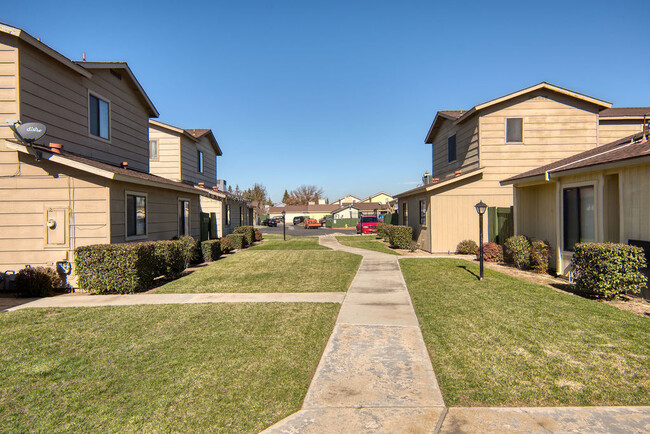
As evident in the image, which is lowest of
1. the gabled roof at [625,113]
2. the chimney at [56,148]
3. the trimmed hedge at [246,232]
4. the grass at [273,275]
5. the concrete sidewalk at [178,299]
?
the concrete sidewalk at [178,299]

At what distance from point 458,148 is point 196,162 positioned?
15172 millimetres

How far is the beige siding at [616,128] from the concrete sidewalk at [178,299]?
16.0 metres

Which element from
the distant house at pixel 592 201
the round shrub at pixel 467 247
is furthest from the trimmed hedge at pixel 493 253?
the round shrub at pixel 467 247

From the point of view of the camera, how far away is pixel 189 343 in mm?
5434

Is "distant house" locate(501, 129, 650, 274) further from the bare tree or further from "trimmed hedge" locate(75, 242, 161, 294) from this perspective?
the bare tree

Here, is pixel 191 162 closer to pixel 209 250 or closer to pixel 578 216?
pixel 209 250

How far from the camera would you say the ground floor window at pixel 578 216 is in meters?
9.50

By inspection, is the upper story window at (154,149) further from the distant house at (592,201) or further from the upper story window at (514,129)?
the upper story window at (514,129)

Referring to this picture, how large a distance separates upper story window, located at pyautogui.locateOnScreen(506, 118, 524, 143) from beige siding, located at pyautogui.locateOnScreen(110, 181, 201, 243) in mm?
14481

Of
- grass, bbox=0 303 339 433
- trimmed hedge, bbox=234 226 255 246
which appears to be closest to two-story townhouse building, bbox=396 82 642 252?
grass, bbox=0 303 339 433

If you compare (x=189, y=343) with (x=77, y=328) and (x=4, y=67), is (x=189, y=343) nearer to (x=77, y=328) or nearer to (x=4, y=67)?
(x=77, y=328)

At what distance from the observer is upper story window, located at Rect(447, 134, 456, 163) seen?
18688 millimetres

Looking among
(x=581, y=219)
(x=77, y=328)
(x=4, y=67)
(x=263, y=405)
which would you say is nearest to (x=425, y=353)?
(x=263, y=405)

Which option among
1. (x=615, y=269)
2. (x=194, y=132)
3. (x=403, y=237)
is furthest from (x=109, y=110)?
(x=615, y=269)
